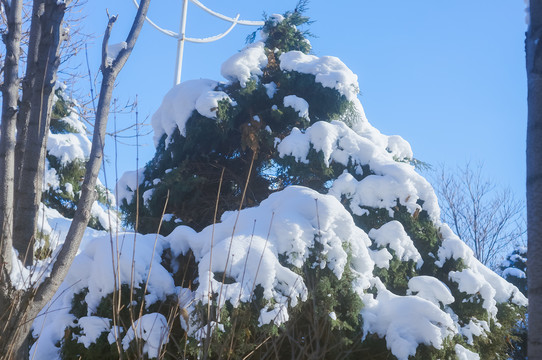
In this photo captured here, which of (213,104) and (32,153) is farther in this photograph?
(213,104)

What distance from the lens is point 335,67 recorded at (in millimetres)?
6805

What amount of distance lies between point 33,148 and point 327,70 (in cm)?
471

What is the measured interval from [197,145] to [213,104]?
0.68 m

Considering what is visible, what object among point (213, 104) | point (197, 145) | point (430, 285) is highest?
point (213, 104)

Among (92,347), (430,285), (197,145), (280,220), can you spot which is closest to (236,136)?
(197,145)

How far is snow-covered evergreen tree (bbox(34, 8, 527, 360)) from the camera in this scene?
140 inches

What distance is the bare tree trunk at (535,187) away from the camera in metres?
1.48

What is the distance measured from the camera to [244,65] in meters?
6.78

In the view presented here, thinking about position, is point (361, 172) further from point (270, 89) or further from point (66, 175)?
point (66, 175)

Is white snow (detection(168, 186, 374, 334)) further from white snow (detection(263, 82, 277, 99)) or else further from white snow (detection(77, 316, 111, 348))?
white snow (detection(263, 82, 277, 99))

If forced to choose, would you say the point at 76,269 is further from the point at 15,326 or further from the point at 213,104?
the point at 213,104

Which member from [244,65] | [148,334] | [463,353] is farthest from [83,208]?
[244,65]

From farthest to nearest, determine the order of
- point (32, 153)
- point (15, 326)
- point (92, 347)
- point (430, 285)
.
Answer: point (430, 285)
point (92, 347)
point (32, 153)
point (15, 326)

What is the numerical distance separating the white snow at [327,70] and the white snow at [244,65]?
323 millimetres
